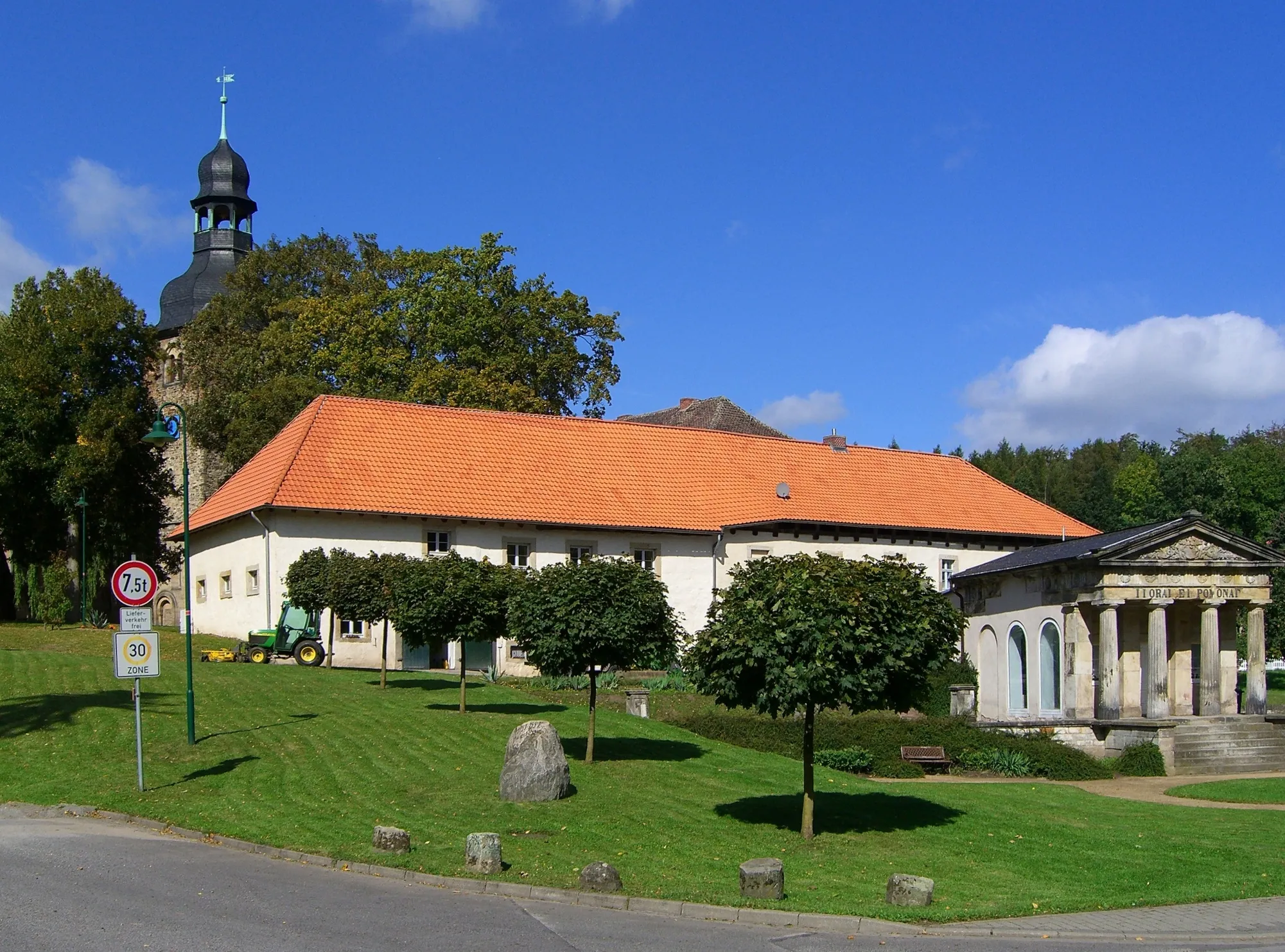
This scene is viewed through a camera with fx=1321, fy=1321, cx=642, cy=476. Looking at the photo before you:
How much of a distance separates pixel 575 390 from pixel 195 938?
143ft

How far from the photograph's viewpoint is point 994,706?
3453cm

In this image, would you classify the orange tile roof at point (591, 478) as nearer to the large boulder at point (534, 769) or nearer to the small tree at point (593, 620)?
the small tree at point (593, 620)

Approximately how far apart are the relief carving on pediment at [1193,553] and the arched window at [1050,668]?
3.18 m

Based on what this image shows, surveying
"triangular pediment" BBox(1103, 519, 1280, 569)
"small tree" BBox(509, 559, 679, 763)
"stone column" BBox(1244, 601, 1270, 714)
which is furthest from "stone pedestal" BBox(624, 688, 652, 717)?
"stone column" BBox(1244, 601, 1270, 714)

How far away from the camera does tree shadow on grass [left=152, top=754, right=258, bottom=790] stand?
1895 centimetres

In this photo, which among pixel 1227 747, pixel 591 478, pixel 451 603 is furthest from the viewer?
pixel 591 478

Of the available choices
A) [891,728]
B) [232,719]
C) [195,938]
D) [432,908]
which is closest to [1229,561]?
[891,728]

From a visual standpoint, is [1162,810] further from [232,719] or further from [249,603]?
[249,603]

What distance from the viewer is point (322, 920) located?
38.6ft

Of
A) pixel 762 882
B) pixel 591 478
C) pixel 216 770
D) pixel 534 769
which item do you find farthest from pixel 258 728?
pixel 591 478

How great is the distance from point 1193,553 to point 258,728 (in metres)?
21.3

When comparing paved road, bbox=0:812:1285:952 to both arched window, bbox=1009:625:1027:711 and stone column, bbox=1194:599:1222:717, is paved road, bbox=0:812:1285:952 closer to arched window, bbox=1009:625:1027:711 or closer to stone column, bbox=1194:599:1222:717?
stone column, bbox=1194:599:1222:717

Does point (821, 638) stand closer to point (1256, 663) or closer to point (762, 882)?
point (762, 882)

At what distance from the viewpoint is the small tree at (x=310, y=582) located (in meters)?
30.4
